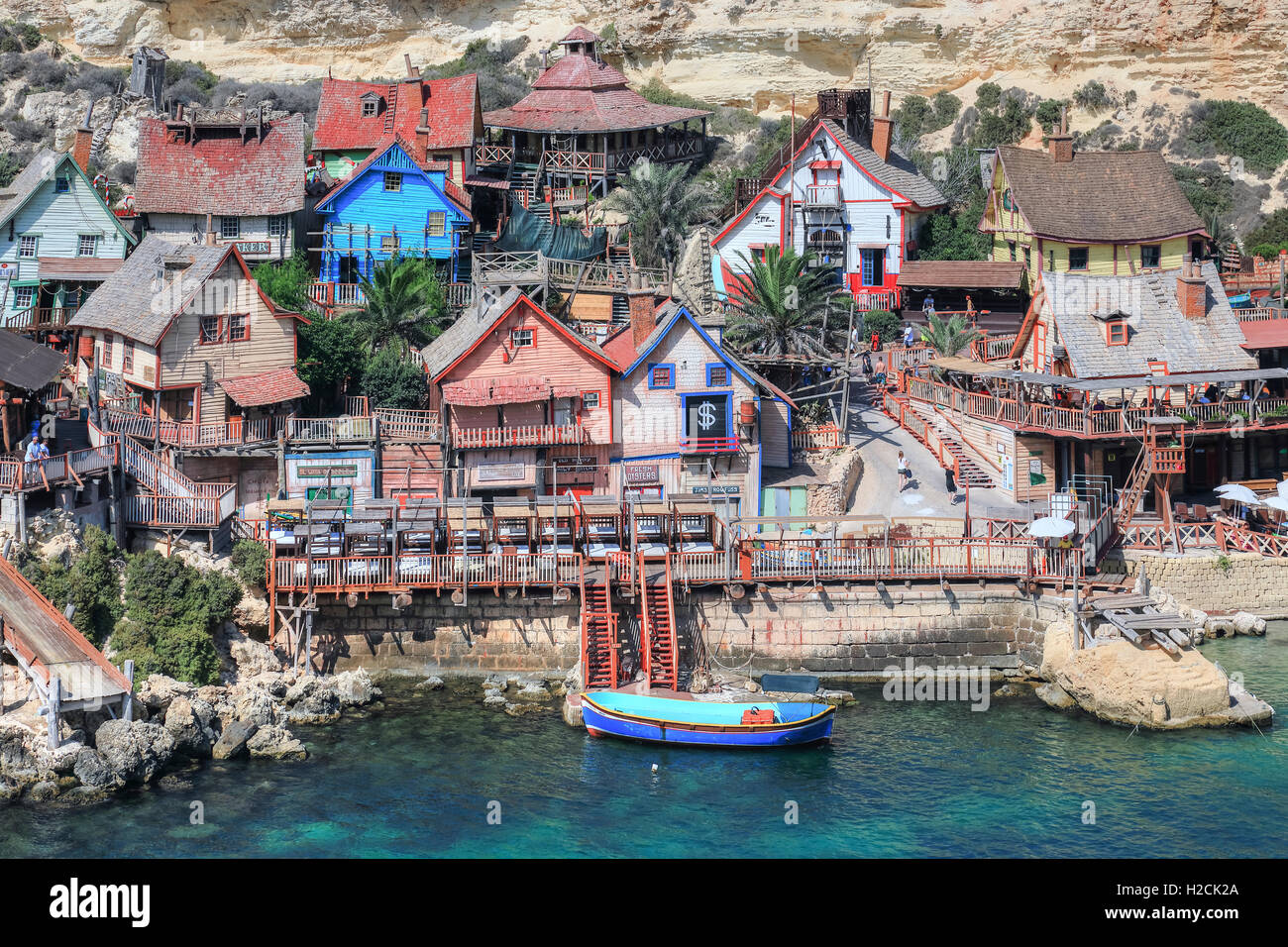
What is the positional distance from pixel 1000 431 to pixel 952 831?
77.6ft

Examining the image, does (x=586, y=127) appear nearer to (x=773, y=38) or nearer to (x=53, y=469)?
(x=773, y=38)

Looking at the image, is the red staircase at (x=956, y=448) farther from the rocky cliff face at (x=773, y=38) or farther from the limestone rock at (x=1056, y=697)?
the rocky cliff face at (x=773, y=38)

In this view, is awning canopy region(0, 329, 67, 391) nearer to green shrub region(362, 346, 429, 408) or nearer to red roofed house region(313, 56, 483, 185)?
green shrub region(362, 346, 429, 408)

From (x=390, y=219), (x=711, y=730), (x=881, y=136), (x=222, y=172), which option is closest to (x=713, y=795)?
(x=711, y=730)

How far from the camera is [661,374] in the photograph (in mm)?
61031

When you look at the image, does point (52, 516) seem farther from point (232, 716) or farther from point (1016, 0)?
point (1016, 0)

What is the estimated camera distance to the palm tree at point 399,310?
66.7m

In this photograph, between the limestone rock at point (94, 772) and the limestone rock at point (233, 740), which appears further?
the limestone rock at point (233, 740)

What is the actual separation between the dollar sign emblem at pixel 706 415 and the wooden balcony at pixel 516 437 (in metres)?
4.03

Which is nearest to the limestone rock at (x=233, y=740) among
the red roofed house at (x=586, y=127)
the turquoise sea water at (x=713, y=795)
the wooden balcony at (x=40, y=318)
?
the turquoise sea water at (x=713, y=795)

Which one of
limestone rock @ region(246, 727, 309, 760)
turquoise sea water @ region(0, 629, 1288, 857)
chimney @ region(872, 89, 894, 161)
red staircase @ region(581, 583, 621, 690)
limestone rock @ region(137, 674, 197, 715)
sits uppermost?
chimney @ region(872, 89, 894, 161)

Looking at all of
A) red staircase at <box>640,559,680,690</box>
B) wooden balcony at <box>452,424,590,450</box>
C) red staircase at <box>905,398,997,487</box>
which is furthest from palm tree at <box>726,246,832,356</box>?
red staircase at <box>640,559,680,690</box>

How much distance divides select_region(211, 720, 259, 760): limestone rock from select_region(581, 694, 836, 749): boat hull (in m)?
9.00

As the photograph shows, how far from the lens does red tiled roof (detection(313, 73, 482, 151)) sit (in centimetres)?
8000
